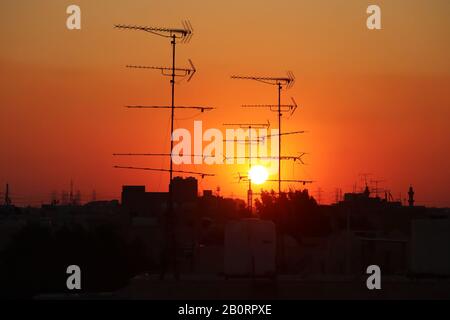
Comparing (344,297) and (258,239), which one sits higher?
(258,239)

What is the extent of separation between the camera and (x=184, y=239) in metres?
72.6

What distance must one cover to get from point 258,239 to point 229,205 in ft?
260

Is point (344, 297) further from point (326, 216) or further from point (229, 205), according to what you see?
point (229, 205)

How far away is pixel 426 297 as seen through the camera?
1026 inches

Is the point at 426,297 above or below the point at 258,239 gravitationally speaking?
below

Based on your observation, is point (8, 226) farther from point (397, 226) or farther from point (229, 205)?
point (229, 205)

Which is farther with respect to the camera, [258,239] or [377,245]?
[377,245]

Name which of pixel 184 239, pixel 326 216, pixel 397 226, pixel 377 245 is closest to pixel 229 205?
pixel 326 216

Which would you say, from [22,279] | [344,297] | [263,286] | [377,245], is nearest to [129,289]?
[263,286]
